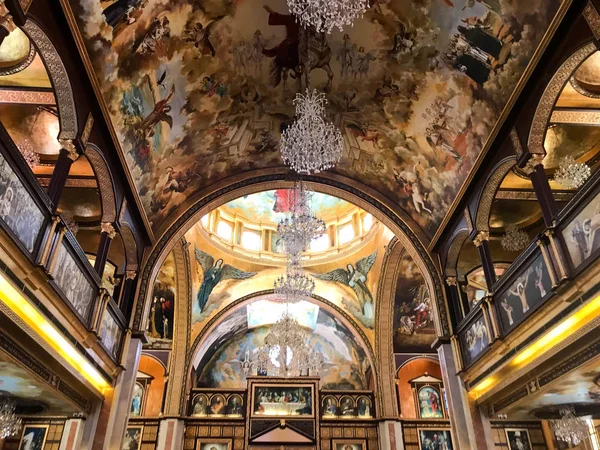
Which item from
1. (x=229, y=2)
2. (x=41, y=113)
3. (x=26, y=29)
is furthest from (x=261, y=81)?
(x=26, y=29)

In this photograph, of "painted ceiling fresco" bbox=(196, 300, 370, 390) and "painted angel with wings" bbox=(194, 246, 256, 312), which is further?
"painted ceiling fresco" bbox=(196, 300, 370, 390)

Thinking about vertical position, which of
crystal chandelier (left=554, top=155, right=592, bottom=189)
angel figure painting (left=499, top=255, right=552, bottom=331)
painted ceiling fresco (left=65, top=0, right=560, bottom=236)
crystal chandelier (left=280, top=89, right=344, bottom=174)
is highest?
painted ceiling fresco (left=65, top=0, right=560, bottom=236)

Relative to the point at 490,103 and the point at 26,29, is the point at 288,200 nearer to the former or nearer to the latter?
the point at 490,103

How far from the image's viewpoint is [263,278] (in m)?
22.8

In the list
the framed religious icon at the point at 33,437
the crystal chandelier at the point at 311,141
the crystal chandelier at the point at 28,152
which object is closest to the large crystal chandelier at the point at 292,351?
the framed religious icon at the point at 33,437

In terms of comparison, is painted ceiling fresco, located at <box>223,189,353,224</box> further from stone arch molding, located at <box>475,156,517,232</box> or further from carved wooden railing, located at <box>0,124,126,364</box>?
carved wooden railing, located at <box>0,124,126,364</box>

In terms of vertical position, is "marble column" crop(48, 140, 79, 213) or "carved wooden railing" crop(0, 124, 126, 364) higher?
"marble column" crop(48, 140, 79, 213)

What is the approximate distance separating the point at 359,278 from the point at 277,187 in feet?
24.3

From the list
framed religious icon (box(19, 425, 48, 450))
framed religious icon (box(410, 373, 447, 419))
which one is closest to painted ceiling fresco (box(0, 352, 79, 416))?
framed religious icon (box(19, 425, 48, 450))

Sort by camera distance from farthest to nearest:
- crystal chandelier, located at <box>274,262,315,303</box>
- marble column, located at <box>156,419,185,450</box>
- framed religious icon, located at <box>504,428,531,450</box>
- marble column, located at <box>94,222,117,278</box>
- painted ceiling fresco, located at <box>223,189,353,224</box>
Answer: painted ceiling fresco, located at <box>223,189,353,224</box> → marble column, located at <box>156,419,185,450</box> → crystal chandelier, located at <box>274,262,315,303</box> → framed religious icon, located at <box>504,428,531,450</box> → marble column, located at <box>94,222,117,278</box>

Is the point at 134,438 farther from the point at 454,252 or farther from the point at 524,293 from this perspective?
the point at 524,293

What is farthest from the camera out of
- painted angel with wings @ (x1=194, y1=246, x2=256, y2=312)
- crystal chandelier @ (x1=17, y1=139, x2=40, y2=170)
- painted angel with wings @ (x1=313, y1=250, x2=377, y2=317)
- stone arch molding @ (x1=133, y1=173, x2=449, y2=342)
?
painted angel with wings @ (x1=313, y1=250, x2=377, y2=317)

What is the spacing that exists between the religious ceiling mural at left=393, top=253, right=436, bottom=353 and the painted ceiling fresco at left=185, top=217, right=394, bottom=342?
1029 millimetres

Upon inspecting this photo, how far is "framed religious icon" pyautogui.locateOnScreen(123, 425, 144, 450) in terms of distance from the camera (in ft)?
65.5
